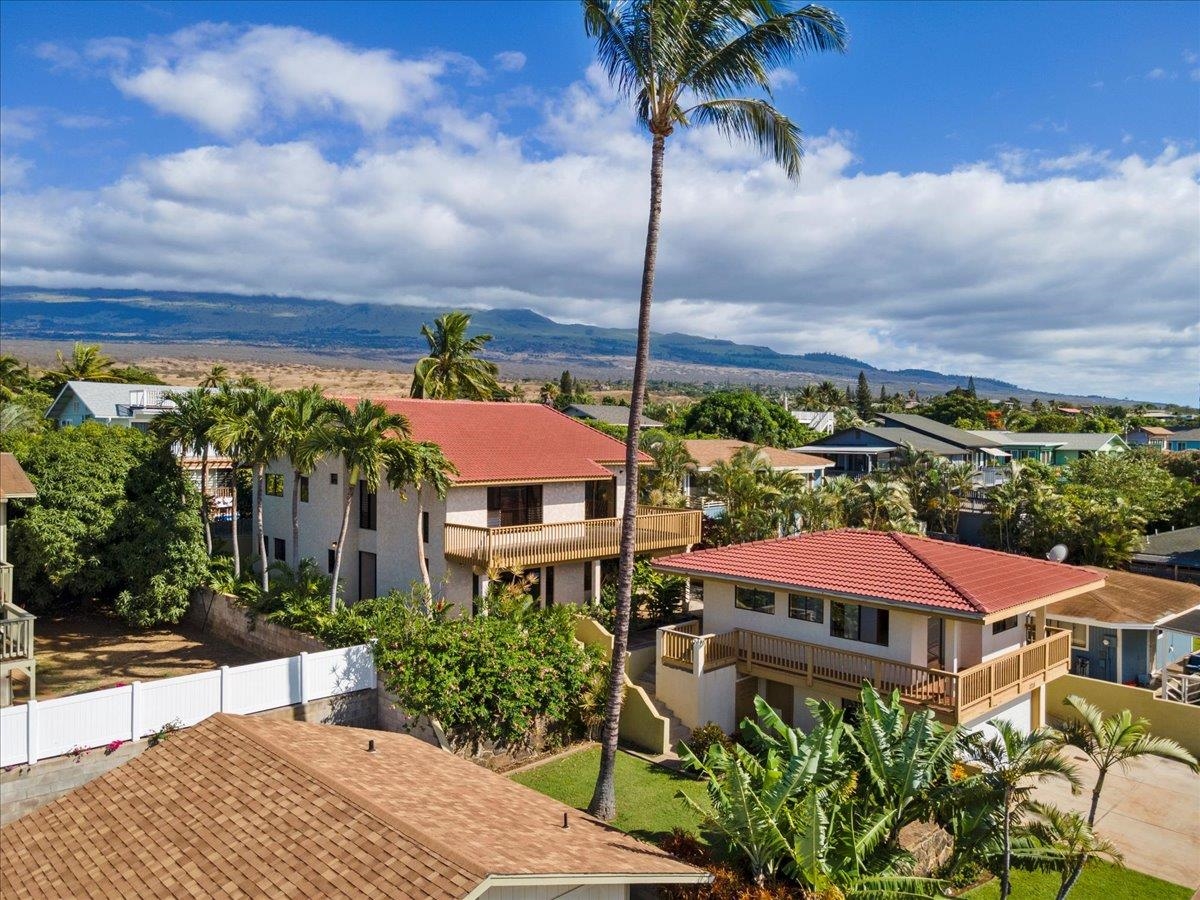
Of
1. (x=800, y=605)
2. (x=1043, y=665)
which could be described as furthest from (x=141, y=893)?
(x=1043, y=665)

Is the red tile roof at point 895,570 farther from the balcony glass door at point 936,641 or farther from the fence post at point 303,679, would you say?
the fence post at point 303,679

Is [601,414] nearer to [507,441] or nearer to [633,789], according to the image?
[507,441]

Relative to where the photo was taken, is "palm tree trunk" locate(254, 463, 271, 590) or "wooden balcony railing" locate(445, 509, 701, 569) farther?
"palm tree trunk" locate(254, 463, 271, 590)

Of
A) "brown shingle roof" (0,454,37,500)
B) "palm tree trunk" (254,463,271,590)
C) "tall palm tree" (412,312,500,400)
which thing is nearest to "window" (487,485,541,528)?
"palm tree trunk" (254,463,271,590)

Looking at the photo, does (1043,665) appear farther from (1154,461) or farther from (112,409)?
(112,409)

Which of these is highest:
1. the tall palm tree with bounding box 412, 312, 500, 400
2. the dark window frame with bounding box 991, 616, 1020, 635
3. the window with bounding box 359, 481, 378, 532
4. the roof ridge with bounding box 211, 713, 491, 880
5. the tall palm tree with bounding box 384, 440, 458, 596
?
the tall palm tree with bounding box 412, 312, 500, 400

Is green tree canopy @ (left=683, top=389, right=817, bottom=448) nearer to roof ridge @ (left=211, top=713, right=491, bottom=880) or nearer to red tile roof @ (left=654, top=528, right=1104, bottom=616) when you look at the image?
red tile roof @ (left=654, top=528, right=1104, bottom=616)
